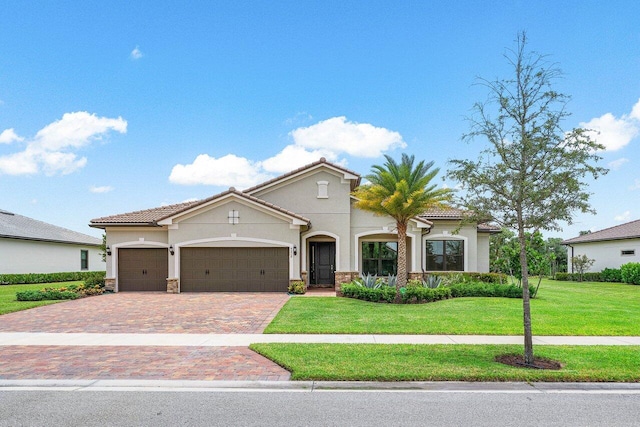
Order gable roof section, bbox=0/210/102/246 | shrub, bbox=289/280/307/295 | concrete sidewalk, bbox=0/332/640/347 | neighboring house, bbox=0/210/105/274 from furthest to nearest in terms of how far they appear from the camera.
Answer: gable roof section, bbox=0/210/102/246 → neighboring house, bbox=0/210/105/274 → shrub, bbox=289/280/307/295 → concrete sidewalk, bbox=0/332/640/347

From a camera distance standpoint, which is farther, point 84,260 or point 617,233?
point 84,260

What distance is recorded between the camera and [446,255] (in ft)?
78.9

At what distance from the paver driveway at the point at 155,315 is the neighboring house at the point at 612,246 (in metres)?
27.8

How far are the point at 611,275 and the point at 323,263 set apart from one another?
23.5m

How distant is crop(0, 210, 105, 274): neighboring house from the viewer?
1135 inches

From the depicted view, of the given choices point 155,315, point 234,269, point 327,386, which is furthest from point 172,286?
point 327,386

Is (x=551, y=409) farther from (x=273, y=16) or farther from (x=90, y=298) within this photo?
(x=90, y=298)

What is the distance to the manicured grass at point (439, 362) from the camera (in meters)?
7.14

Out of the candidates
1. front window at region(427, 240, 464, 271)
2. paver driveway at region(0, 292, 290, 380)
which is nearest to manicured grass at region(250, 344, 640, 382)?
paver driveway at region(0, 292, 290, 380)

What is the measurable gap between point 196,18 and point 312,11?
470 centimetres

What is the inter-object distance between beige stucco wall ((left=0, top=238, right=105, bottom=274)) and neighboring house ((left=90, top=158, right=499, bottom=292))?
11.4 meters

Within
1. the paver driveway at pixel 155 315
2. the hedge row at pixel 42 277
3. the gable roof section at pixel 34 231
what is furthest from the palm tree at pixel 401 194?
the gable roof section at pixel 34 231

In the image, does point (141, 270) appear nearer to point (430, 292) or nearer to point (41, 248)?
point (41, 248)

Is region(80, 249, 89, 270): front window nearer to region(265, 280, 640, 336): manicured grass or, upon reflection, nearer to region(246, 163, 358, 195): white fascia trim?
region(246, 163, 358, 195): white fascia trim
